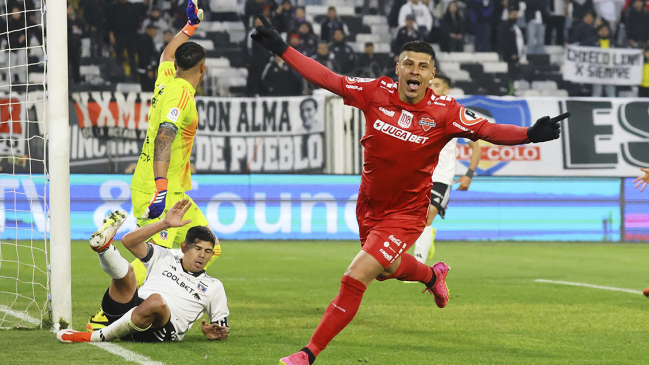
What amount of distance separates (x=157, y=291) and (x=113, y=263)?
1.34 ft

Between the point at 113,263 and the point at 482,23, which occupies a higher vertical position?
the point at 482,23

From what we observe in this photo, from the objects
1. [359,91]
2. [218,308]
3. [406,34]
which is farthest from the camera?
[406,34]

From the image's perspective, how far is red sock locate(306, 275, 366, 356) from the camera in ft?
16.0

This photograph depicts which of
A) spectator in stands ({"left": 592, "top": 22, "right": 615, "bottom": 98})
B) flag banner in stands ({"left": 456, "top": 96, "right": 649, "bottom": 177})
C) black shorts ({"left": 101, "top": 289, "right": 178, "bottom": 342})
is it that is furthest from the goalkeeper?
spectator in stands ({"left": 592, "top": 22, "right": 615, "bottom": 98})

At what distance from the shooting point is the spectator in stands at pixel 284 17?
1923cm

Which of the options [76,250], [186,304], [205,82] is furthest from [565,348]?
[205,82]

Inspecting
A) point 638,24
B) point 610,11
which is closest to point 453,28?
point 610,11

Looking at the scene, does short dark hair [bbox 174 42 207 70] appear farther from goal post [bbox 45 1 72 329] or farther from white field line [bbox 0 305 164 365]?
white field line [bbox 0 305 164 365]

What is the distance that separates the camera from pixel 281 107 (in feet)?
49.4

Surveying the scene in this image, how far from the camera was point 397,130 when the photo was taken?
5219mm

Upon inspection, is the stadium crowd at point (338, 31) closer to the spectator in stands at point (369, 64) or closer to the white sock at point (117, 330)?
the spectator in stands at point (369, 64)

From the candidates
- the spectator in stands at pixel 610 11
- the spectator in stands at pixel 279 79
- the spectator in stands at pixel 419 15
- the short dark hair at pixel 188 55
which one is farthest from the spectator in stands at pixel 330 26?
the short dark hair at pixel 188 55

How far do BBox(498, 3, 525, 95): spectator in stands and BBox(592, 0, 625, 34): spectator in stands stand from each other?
254cm

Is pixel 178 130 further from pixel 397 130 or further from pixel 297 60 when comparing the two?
pixel 397 130
